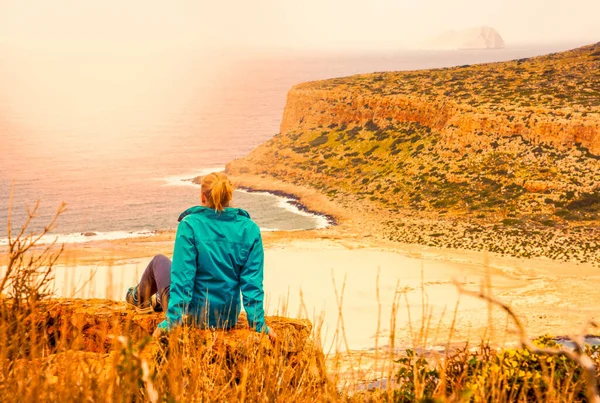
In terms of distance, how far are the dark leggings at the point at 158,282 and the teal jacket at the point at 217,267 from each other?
493 mm

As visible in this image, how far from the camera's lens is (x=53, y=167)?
109250mm

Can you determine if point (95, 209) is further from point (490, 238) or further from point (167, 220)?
point (490, 238)

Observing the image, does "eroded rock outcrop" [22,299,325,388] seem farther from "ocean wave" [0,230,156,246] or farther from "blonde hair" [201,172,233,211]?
"ocean wave" [0,230,156,246]

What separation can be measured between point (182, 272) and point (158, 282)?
814 millimetres

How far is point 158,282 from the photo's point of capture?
605 cm

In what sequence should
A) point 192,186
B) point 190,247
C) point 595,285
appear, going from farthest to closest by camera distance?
point 192,186 → point 595,285 → point 190,247

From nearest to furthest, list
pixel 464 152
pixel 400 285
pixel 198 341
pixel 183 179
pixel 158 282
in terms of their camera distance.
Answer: pixel 198 341
pixel 158 282
pixel 400 285
pixel 464 152
pixel 183 179

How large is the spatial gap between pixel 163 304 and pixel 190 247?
27.4 inches

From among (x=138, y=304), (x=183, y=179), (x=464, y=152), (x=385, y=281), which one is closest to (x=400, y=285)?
(x=385, y=281)

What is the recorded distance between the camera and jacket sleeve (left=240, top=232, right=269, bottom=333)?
17.6ft

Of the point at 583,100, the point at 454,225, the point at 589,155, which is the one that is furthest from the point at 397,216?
the point at 583,100

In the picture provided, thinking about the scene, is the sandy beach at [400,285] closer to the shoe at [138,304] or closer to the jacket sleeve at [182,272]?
the shoe at [138,304]

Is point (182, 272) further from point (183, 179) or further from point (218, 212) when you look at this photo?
point (183, 179)

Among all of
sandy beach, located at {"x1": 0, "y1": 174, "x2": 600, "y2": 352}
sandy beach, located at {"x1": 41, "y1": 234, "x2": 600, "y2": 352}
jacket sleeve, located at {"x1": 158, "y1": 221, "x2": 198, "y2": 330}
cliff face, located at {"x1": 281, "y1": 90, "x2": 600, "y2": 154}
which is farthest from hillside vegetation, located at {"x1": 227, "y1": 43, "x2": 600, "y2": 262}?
jacket sleeve, located at {"x1": 158, "y1": 221, "x2": 198, "y2": 330}
